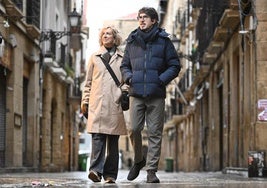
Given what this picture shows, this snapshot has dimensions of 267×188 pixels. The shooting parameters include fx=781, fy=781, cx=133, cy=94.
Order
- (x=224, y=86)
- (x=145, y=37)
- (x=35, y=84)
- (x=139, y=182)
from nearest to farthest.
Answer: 1. (x=145, y=37)
2. (x=139, y=182)
3. (x=224, y=86)
4. (x=35, y=84)

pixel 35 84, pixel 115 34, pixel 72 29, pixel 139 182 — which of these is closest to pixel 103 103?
pixel 115 34

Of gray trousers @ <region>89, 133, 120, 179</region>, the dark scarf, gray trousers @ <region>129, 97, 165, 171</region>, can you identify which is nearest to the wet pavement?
gray trousers @ <region>89, 133, 120, 179</region>

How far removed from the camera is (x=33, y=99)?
26062 mm

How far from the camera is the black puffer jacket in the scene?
9.28 m

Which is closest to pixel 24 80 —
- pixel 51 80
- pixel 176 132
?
pixel 51 80

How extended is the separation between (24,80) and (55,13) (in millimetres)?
6716

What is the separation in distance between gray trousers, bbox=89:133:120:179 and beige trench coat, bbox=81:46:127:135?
136mm

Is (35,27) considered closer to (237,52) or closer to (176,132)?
(237,52)

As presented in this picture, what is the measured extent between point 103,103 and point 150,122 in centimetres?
69

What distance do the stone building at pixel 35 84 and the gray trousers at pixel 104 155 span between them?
7779mm

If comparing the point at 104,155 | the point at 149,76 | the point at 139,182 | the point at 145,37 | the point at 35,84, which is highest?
the point at 35,84

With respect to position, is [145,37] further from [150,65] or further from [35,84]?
[35,84]

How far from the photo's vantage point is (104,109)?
31.6 ft

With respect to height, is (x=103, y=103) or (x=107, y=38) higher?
(x=107, y=38)
